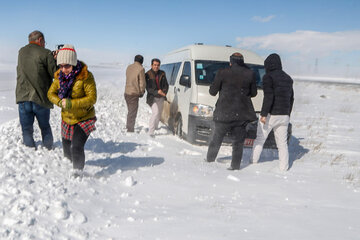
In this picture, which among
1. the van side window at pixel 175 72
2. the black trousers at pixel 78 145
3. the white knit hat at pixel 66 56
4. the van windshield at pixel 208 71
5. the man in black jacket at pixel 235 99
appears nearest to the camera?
the white knit hat at pixel 66 56

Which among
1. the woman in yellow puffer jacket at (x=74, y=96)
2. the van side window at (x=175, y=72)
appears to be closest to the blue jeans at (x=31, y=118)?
the woman in yellow puffer jacket at (x=74, y=96)

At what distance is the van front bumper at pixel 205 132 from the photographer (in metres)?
A: 6.19

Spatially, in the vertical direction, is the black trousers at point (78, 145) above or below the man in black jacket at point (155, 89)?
below

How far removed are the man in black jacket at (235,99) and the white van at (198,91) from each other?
106 cm

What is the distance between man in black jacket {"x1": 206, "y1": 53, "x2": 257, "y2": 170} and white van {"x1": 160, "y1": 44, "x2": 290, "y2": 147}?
1064 mm

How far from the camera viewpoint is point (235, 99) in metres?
5.01

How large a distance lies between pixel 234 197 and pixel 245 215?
0.54 m

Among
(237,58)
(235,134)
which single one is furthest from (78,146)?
(237,58)

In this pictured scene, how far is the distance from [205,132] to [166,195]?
2526mm

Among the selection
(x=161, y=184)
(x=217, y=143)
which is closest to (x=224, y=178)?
(x=217, y=143)

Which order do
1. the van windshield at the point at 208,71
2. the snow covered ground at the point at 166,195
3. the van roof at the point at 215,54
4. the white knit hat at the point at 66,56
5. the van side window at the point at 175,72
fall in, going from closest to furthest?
the snow covered ground at the point at 166,195, the white knit hat at the point at 66,56, the van windshield at the point at 208,71, the van roof at the point at 215,54, the van side window at the point at 175,72

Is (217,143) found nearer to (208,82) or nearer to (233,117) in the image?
(233,117)

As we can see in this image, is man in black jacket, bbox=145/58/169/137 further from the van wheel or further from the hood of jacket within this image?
the hood of jacket

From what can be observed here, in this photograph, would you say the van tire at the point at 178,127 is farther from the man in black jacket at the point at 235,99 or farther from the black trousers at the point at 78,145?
the black trousers at the point at 78,145
